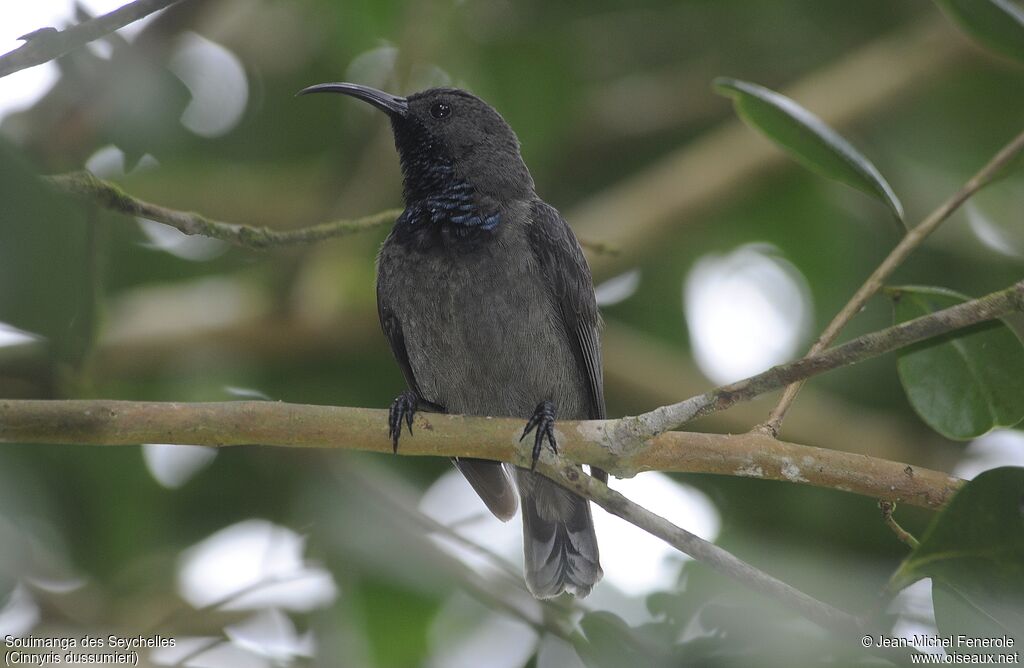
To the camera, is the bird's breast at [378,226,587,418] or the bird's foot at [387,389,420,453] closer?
the bird's foot at [387,389,420,453]

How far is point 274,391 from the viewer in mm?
5984

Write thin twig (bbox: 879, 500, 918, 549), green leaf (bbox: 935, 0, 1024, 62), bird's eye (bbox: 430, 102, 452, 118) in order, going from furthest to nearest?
1. bird's eye (bbox: 430, 102, 452, 118)
2. green leaf (bbox: 935, 0, 1024, 62)
3. thin twig (bbox: 879, 500, 918, 549)

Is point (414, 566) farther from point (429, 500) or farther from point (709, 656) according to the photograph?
point (709, 656)

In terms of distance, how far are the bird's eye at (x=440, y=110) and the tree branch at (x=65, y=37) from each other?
2.39 m

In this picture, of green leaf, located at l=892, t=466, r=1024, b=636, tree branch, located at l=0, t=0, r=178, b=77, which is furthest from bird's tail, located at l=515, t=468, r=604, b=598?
tree branch, located at l=0, t=0, r=178, b=77

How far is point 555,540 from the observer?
14.9ft

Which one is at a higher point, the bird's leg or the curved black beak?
the curved black beak

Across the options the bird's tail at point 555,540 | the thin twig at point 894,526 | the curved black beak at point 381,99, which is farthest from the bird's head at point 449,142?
the thin twig at point 894,526

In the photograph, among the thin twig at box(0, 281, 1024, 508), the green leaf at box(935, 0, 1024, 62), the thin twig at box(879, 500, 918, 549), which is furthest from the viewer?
the green leaf at box(935, 0, 1024, 62)

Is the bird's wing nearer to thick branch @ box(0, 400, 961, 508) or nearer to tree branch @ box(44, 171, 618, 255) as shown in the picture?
tree branch @ box(44, 171, 618, 255)

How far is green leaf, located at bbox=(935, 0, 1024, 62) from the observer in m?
3.27

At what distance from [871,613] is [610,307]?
4.09 m

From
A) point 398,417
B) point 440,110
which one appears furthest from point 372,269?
point 398,417

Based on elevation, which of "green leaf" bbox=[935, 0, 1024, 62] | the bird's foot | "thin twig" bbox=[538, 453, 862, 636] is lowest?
"thin twig" bbox=[538, 453, 862, 636]
